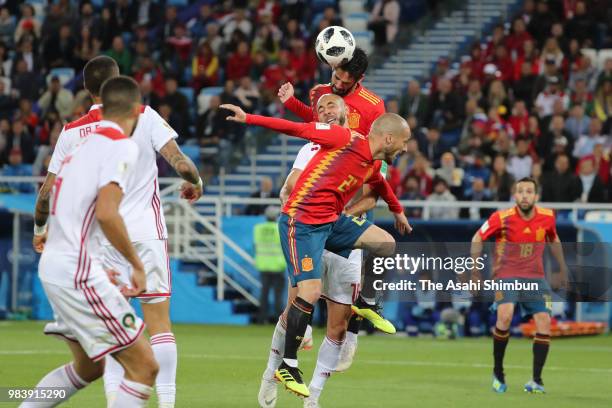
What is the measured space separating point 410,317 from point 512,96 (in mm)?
6200

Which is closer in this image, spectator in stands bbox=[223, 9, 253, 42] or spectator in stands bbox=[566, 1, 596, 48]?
spectator in stands bbox=[566, 1, 596, 48]

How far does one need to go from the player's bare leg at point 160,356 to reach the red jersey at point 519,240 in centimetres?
518

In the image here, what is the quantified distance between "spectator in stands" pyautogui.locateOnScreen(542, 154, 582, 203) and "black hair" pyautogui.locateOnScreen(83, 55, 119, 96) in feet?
45.2

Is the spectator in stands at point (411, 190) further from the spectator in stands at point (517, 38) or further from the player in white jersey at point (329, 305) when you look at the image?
the player in white jersey at point (329, 305)

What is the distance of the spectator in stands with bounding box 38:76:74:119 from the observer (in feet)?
91.4

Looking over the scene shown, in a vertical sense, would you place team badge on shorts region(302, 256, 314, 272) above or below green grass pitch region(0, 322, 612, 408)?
above

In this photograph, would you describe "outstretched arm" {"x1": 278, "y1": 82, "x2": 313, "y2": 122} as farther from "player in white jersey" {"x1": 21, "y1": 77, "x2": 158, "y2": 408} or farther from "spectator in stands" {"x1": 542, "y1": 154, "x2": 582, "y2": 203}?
"spectator in stands" {"x1": 542, "y1": 154, "x2": 582, "y2": 203}

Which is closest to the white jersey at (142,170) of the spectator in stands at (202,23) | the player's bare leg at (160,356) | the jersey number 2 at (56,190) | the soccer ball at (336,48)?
the player's bare leg at (160,356)

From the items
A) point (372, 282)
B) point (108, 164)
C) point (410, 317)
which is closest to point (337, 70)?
point (372, 282)

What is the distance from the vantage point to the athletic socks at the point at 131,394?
312 inches

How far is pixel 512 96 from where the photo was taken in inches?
1016

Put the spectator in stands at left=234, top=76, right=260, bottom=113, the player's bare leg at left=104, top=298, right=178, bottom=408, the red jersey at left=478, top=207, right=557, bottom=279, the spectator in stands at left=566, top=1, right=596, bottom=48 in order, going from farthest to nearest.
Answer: the spectator in stands at left=566, top=1, right=596, bottom=48 < the spectator in stands at left=234, top=76, right=260, bottom=113 < the red jersey at left=478, top=207, right=557, bottom=279 < the player's bare leg at left=104, top=298, right=178, bottom=408

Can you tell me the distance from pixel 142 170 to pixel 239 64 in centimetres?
1878

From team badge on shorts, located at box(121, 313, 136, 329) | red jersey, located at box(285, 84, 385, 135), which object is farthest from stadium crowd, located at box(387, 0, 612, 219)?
team badge on shorts, located at box(121, 313, 136, 329)
